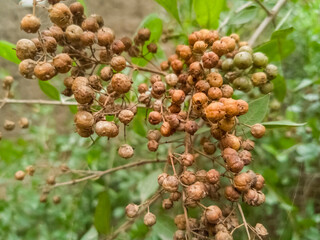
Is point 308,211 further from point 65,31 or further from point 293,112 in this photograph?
point 65,31

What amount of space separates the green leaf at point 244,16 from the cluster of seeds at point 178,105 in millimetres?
459

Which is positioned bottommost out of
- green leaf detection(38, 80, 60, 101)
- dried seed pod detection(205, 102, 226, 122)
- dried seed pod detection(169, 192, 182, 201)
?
green leaf detection(38, 80, 60, 101)

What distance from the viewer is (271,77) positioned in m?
0.98

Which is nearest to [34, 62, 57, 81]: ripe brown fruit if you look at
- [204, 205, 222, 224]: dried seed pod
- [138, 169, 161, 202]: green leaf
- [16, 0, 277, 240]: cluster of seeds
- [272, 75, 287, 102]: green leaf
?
[16, 0, 277, 240]: cluster of seeds

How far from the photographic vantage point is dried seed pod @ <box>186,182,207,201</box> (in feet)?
2.31

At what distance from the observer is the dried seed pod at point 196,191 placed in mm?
706

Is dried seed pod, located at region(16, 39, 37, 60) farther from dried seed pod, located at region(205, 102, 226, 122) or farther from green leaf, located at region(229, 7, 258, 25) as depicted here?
green leaf, located at region(229, 7, 258, 25)

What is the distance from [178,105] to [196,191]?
23cm

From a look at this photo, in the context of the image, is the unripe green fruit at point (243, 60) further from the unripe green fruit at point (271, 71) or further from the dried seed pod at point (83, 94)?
the dried seed pod at point (83, 94)

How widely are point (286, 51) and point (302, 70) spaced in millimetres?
440

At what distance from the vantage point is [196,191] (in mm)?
707

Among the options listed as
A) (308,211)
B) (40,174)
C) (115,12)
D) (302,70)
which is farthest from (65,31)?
(115,12)

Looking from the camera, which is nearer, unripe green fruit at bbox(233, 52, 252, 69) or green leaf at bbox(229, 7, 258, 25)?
unripe green fruit at bbox(233, 52, 252, 69)

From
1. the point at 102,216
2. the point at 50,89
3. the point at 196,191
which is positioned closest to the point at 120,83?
the point at 196,191
